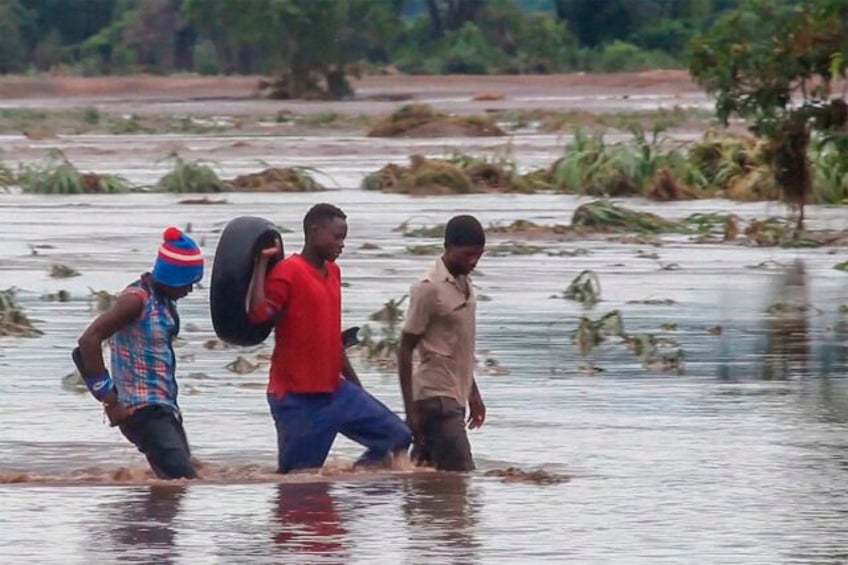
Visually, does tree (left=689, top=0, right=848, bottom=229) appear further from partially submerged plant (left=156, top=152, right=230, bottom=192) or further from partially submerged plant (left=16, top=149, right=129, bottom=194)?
partially submerged plant (left=16, top=149, right=129, bottom=194)

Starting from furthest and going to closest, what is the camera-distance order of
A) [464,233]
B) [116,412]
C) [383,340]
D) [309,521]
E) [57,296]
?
[57,296] → [383,340] → [464,233] → [116,412] → [309,521]

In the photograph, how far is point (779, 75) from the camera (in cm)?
2725

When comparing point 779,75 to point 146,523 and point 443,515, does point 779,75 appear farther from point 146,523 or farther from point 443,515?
point 146,523

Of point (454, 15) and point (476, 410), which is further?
point (454, 15)

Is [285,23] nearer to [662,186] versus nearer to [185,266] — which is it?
[662,186]

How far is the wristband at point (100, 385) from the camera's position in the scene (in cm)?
1030

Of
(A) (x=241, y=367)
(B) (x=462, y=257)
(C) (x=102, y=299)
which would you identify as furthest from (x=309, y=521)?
(C) (x=102, y=299)

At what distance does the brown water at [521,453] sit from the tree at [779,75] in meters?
3.34

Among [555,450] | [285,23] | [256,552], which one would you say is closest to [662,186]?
[555,450]

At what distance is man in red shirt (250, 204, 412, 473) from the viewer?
10.5 m

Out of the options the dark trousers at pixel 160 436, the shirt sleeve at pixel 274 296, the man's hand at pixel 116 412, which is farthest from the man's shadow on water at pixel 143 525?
the shirt sleeve at pixel 274 296

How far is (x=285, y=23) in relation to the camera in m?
79.6

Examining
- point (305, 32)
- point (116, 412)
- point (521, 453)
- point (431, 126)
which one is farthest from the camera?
point (305, 32)

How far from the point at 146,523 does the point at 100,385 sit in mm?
774
